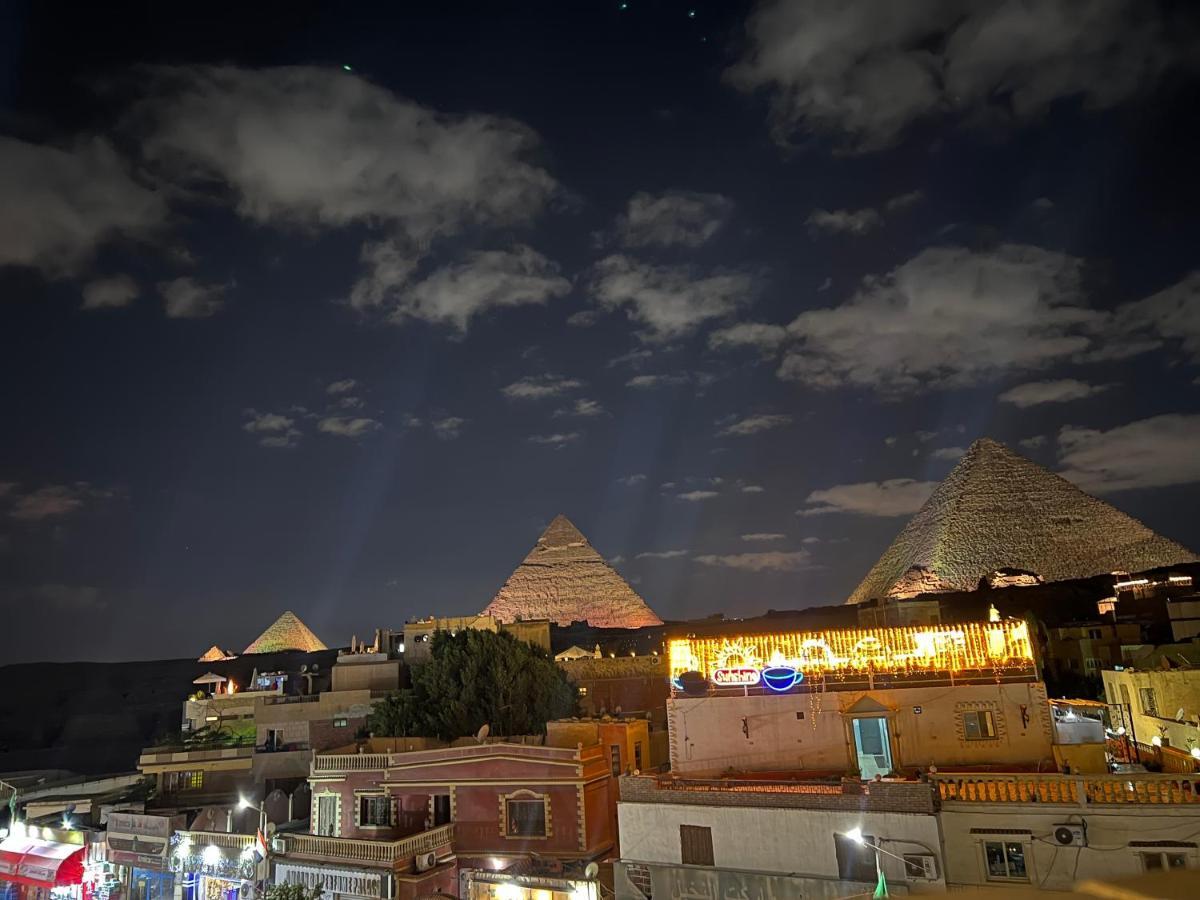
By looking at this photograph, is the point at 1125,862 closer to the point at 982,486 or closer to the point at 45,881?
the point at 45,881

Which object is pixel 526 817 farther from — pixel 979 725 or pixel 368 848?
pixel 979 725

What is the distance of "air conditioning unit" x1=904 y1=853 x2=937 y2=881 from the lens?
52.3 feet

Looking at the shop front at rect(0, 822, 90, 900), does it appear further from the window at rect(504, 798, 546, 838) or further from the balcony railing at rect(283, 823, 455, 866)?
the window at rect(504, 798, 546, 838)

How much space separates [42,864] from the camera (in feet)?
95.2

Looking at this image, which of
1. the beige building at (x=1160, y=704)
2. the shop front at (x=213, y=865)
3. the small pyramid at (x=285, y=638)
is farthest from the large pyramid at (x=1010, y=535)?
the shop front at (x=213, y=865)

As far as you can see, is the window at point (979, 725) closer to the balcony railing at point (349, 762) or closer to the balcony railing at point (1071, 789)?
the balcony railing at point (1071, 789)

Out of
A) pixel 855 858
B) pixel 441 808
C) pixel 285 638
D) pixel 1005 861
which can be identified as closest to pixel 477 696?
pixel 441 808

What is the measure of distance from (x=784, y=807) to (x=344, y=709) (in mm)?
34694

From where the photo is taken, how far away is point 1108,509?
574 ft

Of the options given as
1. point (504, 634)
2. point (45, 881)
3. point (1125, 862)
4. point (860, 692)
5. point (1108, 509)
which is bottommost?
point (45, 881)

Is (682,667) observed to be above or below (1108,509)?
below

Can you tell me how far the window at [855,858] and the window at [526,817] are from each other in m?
11.6

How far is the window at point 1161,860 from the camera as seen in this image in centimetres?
1470

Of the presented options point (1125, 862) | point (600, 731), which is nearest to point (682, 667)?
point (600, 731)
